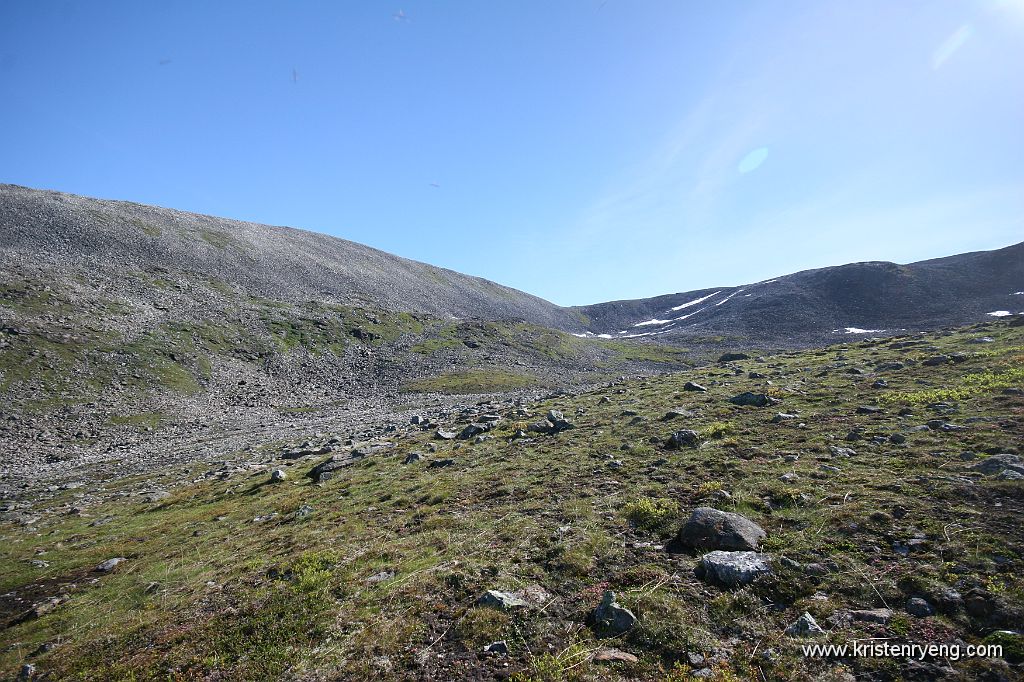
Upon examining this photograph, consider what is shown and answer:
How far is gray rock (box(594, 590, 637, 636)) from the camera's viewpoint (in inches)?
256

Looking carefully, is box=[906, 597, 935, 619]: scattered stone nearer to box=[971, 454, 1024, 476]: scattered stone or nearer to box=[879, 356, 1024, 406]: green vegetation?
box=[971, 454, 1024, 476]: scattered stone

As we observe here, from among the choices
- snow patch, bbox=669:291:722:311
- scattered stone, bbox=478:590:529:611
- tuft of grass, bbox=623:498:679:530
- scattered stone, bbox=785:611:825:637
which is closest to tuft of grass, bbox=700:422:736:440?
tuft of grass, bbox=623:498:679:530

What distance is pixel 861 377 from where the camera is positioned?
23.3m

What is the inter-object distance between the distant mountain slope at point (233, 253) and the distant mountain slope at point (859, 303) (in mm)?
56117

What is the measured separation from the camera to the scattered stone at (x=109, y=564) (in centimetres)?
1231

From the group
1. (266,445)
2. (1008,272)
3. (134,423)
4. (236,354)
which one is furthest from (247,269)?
(1008,272)

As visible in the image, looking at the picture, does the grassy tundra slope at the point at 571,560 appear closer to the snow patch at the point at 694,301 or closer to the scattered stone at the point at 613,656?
the scattered stone at the point at 613,656

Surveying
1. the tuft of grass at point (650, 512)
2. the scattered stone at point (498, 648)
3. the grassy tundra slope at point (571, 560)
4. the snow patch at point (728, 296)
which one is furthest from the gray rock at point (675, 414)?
the snow patch at point (728, 296)

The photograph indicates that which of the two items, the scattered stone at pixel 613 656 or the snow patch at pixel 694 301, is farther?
the snow patch at pixel 694 301

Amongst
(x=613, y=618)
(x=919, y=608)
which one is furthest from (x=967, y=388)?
(x=613, y=618)

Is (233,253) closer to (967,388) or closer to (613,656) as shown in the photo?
(613,656)

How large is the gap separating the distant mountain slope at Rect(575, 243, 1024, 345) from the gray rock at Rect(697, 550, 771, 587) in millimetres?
115407

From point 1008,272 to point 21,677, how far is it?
185572 millimetres

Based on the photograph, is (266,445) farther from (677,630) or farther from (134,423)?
(677,630)
